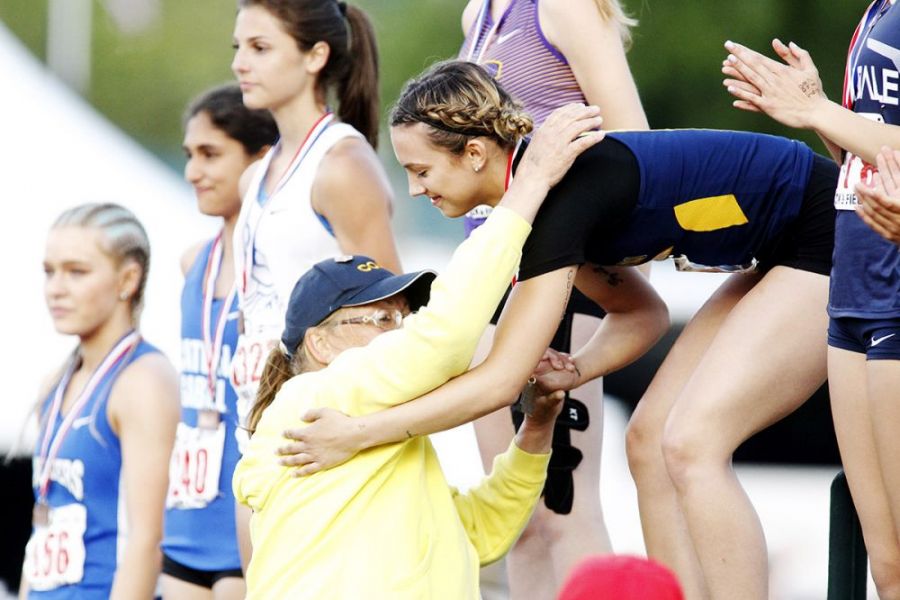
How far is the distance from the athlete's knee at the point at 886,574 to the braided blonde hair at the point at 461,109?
1.08 meters

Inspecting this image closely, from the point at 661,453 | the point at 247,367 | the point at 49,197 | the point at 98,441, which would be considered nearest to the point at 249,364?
the point at 247,367

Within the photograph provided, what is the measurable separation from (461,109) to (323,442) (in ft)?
2.26

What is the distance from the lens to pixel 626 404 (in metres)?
5.04

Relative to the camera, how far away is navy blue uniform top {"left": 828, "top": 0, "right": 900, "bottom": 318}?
2.74 meters

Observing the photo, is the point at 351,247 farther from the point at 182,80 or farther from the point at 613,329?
the point at 182,80

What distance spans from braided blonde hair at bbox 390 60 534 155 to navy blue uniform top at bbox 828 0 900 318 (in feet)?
2.07

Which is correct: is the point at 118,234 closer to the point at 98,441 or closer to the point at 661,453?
the point at 98,441

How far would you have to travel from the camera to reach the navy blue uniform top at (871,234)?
2.74m

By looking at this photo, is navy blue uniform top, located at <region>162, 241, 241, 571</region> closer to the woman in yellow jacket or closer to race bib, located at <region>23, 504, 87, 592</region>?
race bib, located at <region>23, 504, 87, 592</region>

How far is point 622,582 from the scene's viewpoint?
1718mm

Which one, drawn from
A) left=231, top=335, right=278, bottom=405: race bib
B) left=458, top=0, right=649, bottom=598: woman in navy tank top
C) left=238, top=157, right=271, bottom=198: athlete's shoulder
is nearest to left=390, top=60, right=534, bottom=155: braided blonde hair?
left=458, top=0, right=649, bottom=598: woman in navy tank top

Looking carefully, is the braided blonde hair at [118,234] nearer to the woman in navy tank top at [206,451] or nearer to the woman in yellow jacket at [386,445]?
the woman in navy tank top at [206,451]

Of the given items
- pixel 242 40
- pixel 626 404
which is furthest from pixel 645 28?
pixel 242 40

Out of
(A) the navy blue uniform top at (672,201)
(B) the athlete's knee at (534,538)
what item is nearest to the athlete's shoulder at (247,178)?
(B) the athlete's knee at (534,538)
